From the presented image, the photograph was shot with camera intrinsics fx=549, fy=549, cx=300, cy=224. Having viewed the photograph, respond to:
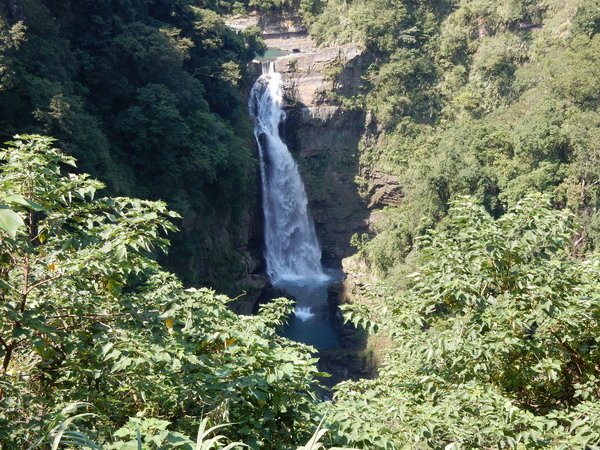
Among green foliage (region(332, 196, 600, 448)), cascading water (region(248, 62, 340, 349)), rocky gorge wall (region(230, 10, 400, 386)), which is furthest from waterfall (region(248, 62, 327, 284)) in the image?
green foliage (region(332, 196, 600, 448))

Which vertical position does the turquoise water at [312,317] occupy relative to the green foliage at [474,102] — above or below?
below

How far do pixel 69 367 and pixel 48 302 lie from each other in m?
0.43

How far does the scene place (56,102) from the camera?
43.6 ft

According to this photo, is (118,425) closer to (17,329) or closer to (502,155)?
(17,329)

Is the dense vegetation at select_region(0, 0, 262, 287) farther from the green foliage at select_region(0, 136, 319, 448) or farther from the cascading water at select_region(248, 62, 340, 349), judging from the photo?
the green foliage at select_region(0, 136, 319, 448)

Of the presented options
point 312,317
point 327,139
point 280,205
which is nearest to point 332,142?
point 327,139

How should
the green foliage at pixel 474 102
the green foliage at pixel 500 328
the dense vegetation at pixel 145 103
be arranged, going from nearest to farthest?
the green foliage at pixel 500 328 < the dense vegetation at pixel 145 103 < the green foliage at pixel 474 102

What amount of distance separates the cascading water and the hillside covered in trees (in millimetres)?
2340

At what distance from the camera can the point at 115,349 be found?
3.14m

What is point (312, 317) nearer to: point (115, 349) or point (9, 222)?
point (115, 349)

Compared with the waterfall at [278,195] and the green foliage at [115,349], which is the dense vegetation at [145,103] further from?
the green foliage at [115,349]

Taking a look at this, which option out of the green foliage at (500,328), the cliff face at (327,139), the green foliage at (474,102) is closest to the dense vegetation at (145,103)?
the cliff face at (327,139)

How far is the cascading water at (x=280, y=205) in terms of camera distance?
85.0 feet

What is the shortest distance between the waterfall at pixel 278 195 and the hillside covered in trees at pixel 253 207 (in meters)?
2.35
